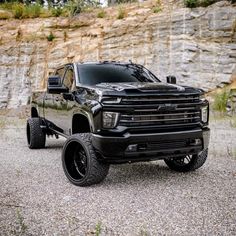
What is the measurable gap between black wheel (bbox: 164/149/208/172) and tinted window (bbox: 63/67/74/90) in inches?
82.2

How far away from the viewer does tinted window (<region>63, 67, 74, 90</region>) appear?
597 cm

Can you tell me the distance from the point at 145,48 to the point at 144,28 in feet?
3.17

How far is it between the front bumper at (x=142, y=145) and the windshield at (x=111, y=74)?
1.47 m

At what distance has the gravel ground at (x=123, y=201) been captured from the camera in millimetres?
3424

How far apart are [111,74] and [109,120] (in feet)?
5.57

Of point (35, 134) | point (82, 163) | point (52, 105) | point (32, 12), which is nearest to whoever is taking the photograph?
point (82, 163)

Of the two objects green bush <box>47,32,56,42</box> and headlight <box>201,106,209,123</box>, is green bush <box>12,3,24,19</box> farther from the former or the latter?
headlight <box>201,106,209,123</box>

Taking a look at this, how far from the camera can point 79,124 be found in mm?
5527

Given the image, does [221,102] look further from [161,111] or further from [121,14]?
[161,111]

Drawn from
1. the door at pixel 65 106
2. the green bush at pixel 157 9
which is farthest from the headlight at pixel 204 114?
the green bush at pixel 157 9

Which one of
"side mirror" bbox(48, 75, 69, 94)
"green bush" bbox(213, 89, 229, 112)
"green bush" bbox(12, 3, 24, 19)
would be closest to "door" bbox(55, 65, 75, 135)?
"side mirror" bbox(48, 75, 69, 94)

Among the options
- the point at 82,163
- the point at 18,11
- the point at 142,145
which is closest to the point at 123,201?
the point at 142,145

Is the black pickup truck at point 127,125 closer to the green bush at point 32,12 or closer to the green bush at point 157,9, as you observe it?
the green bush at point 157,9

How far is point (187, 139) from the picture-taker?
489cm
